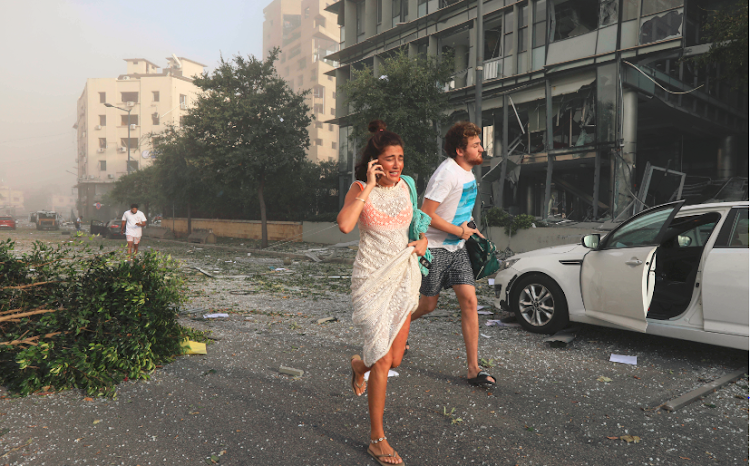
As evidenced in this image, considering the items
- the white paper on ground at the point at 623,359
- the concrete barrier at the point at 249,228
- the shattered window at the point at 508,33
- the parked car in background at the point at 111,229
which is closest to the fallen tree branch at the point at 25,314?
the white paper on ground at the point at 623,359

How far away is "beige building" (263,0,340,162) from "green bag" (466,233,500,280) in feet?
240

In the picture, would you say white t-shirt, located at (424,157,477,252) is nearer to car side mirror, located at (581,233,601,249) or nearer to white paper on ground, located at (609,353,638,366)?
car side mirror, located at (581,233,601,249)

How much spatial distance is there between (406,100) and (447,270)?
1457 cm

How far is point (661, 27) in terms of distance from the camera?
54.5 feet

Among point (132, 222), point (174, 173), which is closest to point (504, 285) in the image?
point (132, 222)

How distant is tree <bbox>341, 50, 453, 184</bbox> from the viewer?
17328mm

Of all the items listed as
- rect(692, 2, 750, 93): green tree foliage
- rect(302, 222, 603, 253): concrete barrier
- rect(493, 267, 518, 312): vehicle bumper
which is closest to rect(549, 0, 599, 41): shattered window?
rect(302, 222, 603, 253): concrete barrier

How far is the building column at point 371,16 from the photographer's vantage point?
28.2 metres

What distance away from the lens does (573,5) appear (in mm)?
19266

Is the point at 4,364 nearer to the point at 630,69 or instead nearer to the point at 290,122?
the point at 630,69

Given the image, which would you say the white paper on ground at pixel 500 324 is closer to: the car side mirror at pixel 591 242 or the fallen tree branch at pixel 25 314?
the car side mirror at pixel 591 242

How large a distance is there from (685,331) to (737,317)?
0.43 meters

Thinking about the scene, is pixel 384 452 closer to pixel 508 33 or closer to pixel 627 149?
pixel 627 149

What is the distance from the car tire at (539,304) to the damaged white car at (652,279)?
11mm
